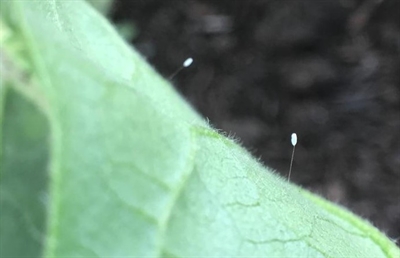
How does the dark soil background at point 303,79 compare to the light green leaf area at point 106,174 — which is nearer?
the light green leaf area at point 106,174

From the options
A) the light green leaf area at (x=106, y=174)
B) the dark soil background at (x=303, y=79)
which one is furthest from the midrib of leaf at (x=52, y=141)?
the dark soil background at (x=303, y=79)

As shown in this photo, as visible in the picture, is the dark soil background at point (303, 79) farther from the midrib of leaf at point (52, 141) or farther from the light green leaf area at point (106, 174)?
the midrib of leaf at point (52, 141)

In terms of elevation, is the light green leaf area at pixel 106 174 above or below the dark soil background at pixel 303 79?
below

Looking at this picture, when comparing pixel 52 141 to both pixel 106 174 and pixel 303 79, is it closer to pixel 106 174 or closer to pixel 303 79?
pixel 106 174

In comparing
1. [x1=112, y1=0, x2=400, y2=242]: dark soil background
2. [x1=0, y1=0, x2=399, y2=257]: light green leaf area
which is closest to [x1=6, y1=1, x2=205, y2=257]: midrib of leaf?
[x1=0, y1=0, x2=399, y2=257]: light green leaf area

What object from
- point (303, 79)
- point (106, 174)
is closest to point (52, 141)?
point (106, 174)

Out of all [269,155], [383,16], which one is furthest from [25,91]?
[383,16]

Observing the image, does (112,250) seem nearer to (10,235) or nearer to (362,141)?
(10,235)
